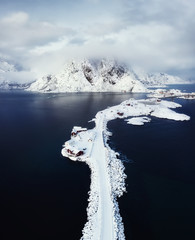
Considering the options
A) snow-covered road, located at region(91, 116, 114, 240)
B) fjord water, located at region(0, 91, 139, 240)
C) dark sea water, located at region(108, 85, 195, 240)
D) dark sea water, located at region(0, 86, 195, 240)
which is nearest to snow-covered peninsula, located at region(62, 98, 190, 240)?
snow-covered road, located at region(91, 116, 114, 240)

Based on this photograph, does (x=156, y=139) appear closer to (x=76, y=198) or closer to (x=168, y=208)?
(x=168, y=208)

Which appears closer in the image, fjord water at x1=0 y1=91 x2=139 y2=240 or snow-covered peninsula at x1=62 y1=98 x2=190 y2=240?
snow-covered peninsula at x1=62 y1=98 x2=190 y2=240

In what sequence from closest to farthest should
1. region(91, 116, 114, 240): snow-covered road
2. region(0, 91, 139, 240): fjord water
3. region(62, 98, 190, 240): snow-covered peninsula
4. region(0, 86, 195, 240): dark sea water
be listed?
1. region(91, 116, 114, 240): snow-covered road
2. region(62, 98, 190, 240): snow-covered peninsula
3. region(0, 91, 139, 240): fjord water
4. region(0, 86, 195, 240): dark sea water

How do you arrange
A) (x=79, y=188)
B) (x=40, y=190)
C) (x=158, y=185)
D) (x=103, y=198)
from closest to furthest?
(x=103, y=198) → (x=40, y=190) → (x=79, y=188) → (x=158, y=185)

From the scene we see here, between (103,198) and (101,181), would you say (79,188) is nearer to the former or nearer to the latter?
(101,181)

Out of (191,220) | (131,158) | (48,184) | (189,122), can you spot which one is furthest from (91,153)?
(189,122)

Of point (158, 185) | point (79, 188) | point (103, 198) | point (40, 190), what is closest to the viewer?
point (103, 198)

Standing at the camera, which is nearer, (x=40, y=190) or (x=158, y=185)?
(x=40, y=190)

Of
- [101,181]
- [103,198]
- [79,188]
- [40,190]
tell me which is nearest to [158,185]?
[101,181]

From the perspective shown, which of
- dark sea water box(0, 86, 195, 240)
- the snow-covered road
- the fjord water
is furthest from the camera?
dark sea water box(0, 86, 195, 240)

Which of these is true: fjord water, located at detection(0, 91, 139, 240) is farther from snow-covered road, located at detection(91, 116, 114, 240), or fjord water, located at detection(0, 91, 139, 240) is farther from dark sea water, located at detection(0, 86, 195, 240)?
snow-covered road, located at detection(91, 116, 114, 240)
